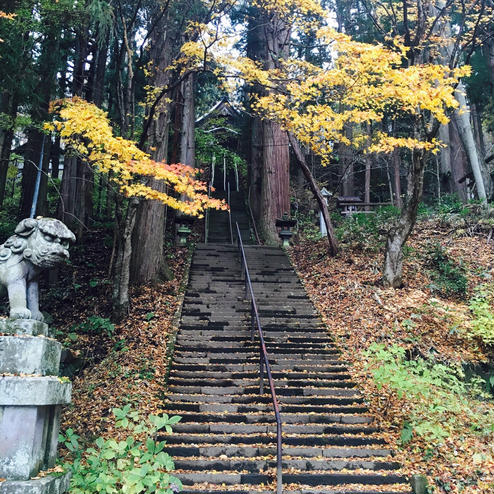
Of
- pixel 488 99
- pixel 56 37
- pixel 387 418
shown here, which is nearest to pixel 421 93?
pixel 387 418

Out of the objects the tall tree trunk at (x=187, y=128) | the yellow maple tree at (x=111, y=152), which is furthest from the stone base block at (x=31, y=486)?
Result: the tall tree trunk at (x=187, y=128)

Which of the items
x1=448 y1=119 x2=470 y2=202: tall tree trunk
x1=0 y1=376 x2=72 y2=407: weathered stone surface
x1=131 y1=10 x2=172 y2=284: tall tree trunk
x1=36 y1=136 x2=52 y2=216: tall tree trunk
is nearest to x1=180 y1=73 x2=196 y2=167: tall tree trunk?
x1=131 y1=10 x2=172 y2=284: tall tree trunk

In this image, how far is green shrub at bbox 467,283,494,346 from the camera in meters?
8.34

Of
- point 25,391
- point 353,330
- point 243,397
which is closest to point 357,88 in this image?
point 353,330

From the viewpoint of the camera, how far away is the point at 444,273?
35.9 ft

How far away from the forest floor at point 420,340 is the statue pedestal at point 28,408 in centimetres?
424

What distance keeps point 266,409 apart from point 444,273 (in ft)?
20.7

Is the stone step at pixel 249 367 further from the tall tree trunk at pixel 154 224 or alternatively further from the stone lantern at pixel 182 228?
the stone lantern at pixel 182 228

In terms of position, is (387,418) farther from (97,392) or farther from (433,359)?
(97,392)

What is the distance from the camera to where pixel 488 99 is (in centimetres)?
2022

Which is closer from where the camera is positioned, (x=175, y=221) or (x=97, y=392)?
(x=97, y=392)

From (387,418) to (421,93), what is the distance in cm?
556

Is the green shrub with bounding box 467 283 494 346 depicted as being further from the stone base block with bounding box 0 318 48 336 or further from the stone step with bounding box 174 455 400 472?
the stone base block with bounding box 0 318 48 336

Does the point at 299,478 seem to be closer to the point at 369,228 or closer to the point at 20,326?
the point at 20,326
